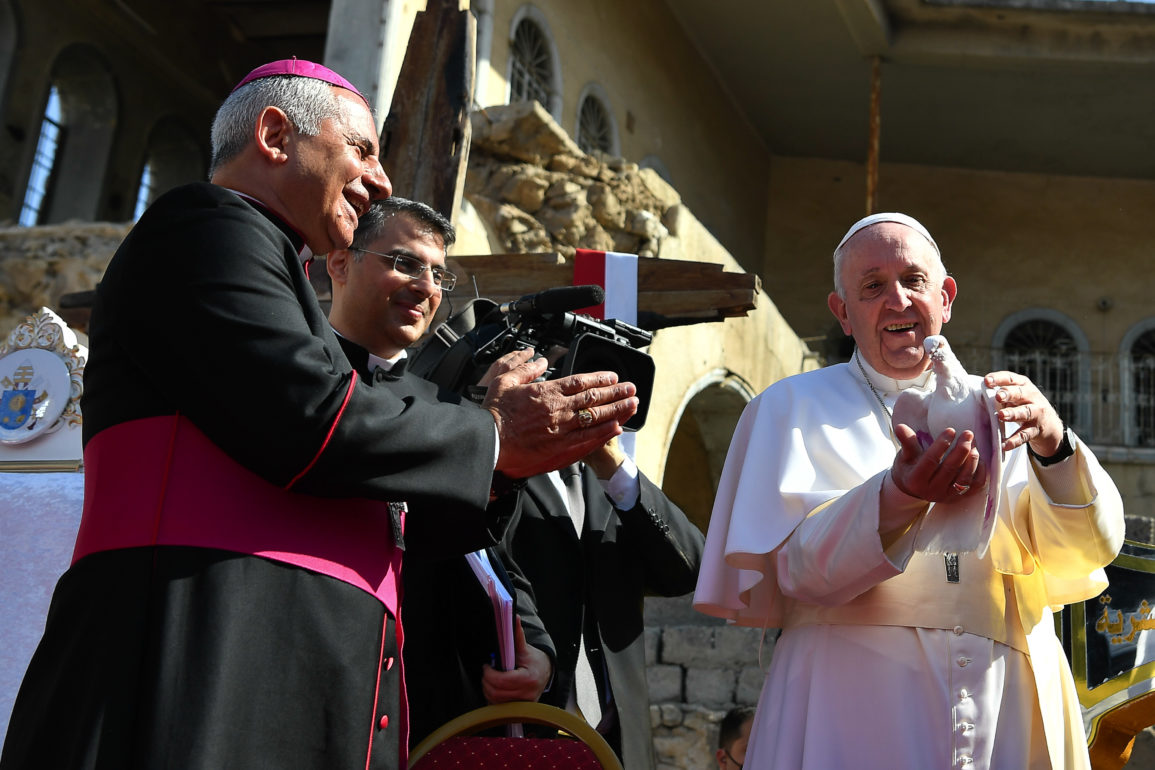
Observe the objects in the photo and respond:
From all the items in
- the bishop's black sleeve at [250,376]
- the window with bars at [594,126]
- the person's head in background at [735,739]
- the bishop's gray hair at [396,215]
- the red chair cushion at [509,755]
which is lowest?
the person's head in background at [735,739]

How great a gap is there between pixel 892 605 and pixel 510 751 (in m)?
0.82

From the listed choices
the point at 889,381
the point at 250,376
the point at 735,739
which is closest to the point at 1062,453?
the point at 889,381

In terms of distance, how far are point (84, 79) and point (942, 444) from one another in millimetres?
14694

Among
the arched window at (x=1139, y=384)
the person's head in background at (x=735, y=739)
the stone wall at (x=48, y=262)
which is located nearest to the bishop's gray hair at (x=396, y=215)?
the person's head in background at (x=735, y=739)

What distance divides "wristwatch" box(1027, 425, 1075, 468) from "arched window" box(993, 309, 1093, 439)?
1603cm

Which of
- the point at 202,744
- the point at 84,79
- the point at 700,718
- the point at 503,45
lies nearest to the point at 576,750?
the point at 202,744

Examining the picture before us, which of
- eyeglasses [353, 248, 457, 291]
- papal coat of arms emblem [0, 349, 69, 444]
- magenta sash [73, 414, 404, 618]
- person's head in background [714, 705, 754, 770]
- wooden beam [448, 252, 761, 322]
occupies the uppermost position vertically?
wooden beam [448, 252, 761, 322]

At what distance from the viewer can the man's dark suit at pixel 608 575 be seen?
319cm

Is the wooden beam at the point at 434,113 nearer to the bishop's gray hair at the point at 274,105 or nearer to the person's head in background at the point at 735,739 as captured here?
the person's head in background at the point at 735,739

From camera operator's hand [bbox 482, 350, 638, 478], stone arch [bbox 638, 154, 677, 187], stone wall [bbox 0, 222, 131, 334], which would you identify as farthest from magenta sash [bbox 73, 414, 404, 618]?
stone arch [bbox 638, 154, 677, 187]

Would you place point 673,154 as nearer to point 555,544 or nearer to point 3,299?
point 3,299

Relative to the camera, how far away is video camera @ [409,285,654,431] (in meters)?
2.38

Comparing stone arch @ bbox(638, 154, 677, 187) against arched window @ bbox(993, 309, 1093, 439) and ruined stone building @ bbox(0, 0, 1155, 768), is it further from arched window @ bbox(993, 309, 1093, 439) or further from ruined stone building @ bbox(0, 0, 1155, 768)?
arched window @ bbox(993, 309, 1093, 439)

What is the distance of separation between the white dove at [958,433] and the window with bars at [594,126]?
35.0 feet
